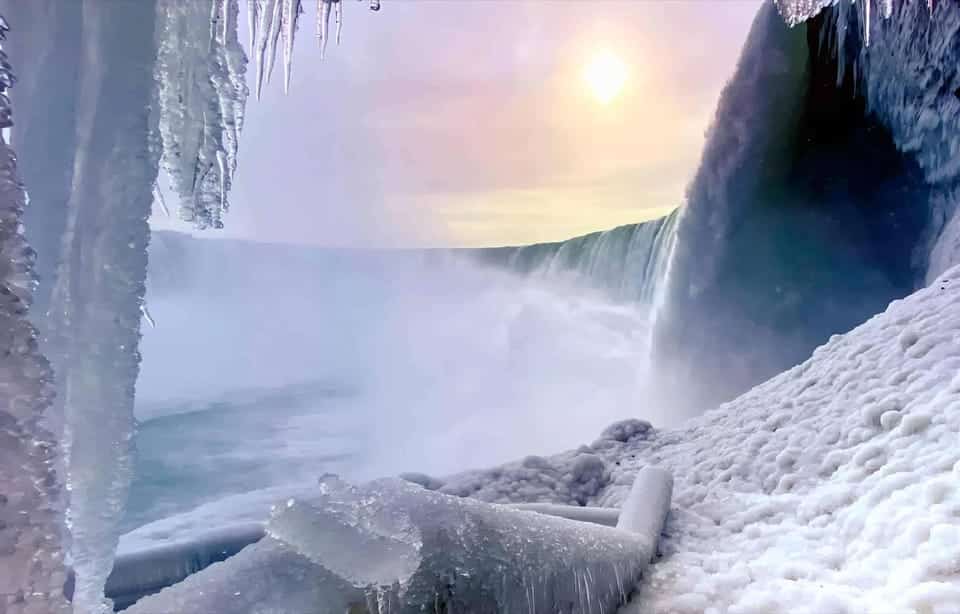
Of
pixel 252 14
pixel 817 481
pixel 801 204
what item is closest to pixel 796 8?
pixel 817 481

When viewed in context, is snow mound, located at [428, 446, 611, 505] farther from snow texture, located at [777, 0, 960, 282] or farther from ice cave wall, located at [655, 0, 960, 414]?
ice cave wall, located at [655, 0, 960, 414]

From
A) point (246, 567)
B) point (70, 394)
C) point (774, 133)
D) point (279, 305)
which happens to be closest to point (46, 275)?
point (70, 394)

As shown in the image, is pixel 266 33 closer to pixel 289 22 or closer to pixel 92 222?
pixel 289 22

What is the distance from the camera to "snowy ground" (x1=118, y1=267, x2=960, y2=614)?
1.36m

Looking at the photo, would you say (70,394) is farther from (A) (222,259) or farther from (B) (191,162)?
(A) (222,259)

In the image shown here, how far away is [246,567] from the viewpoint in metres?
1.07

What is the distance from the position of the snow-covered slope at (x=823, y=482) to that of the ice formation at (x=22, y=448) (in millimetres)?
1122

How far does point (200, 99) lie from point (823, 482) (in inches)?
73.1

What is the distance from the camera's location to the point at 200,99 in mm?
1421

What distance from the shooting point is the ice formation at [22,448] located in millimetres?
828

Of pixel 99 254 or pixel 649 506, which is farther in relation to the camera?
pixel 649 506

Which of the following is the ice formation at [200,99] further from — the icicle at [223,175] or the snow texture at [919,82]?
the snow texture at [919,82]

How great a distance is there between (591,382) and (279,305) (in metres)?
6.61

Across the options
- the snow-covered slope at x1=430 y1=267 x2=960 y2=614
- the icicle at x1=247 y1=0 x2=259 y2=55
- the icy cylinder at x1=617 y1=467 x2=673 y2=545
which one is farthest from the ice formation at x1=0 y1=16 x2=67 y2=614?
the icy cylinder at x1=617 y1=467 x2=673 y2=545
